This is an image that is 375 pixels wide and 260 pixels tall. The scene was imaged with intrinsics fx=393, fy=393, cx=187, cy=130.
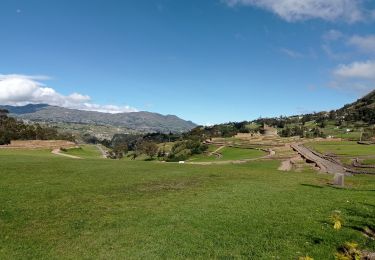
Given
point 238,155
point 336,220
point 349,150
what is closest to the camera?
point 336,220

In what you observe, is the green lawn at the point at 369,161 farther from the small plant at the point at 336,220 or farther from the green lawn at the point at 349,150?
the small plant at the point at 336,220

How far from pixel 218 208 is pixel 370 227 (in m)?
7.93

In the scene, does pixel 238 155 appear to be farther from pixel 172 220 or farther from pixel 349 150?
pixel 172 220

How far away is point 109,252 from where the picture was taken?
49.4 feet

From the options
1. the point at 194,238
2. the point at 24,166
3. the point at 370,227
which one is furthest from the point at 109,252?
the point at 24,166

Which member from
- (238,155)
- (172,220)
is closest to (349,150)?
(238,155)

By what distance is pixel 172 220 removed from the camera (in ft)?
64.4

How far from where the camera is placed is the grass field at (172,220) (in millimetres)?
15398

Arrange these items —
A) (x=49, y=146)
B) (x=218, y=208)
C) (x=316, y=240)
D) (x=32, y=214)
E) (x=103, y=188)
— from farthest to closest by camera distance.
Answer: (x=49, y=146), (x=103, y=188), (x=218, y=208), (x=32, y=214), (x=316, y=240)

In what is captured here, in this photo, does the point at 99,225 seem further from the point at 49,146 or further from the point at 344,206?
the point at 49,146

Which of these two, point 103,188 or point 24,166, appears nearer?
point 103,188

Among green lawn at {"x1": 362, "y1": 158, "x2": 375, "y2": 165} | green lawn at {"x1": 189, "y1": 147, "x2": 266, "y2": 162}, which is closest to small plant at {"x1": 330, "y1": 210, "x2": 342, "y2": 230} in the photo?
green lawn at {"x1": 362, "y1": 158, "x2": 375, "y2": 165}

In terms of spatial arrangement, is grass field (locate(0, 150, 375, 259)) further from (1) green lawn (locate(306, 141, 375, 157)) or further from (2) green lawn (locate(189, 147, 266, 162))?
(2) green lawn (locate(189, 147, 266, 162))

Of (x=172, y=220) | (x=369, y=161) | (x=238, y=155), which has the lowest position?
(x=238, y=155)
